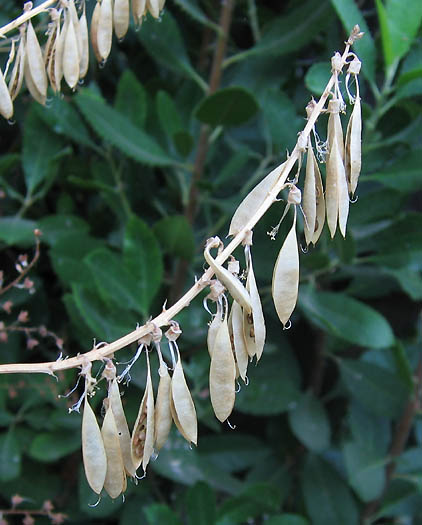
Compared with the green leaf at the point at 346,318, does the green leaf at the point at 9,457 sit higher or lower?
higher

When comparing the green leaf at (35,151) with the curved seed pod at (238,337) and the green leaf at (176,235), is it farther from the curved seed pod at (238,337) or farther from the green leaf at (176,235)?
the curved seed pod at (238,337)

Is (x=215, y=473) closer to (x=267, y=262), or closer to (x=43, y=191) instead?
(x=267, y=262)

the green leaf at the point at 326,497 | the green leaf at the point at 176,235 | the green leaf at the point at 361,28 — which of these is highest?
the green leaf at the point at 361,28

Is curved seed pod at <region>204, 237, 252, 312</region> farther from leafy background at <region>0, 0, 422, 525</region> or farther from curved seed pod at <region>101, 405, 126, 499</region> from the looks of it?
leafy background at <region>0, 0, 422, 525</region>

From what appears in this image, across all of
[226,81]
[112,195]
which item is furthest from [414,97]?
[112,195]

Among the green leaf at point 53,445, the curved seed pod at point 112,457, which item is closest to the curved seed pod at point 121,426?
the curved seed pod at point 112,457

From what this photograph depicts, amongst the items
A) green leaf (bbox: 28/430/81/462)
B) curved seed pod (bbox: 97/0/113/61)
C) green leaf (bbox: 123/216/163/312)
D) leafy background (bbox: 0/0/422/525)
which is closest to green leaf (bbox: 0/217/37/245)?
leafy background (bbox: 0/0/422/525)
